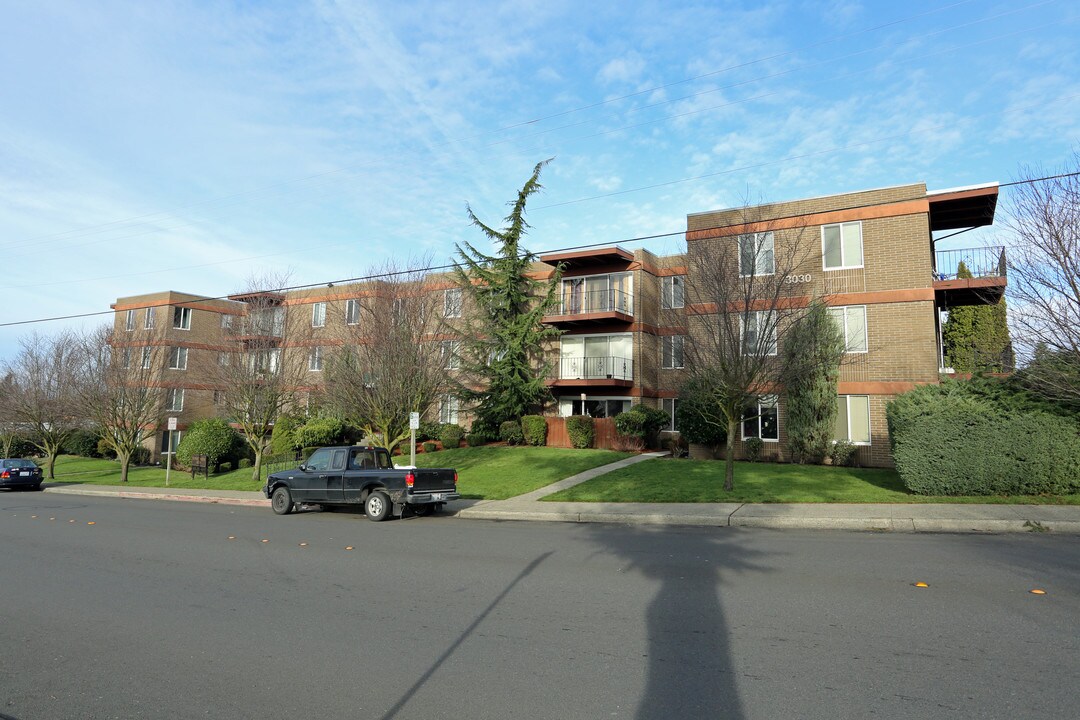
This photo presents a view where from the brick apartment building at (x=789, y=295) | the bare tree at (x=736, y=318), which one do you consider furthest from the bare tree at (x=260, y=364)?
the bare tree at (x=736, y=318)

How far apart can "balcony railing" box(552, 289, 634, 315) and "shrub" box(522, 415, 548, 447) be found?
17.2 ft

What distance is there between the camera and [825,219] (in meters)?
23.3

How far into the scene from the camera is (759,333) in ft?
53.0

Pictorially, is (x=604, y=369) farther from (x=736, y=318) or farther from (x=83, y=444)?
(x=83, y=444)

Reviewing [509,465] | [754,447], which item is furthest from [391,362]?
[754,447]

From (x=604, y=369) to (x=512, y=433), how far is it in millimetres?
4906

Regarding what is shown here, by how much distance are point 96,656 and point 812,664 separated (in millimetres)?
5836

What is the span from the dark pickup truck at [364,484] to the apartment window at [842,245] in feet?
50.7

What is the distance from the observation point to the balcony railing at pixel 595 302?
97.9 ft

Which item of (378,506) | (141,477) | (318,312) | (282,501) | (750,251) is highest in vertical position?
(318,312)

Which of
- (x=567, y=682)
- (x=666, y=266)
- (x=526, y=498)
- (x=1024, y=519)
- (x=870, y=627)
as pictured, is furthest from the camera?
(x=666, y=266)

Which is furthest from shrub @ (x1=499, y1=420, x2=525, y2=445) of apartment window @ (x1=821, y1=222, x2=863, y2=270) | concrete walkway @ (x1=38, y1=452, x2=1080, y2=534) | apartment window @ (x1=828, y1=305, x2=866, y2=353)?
apartment window @ (x1=821, y1=222, x2=863, y2=270)

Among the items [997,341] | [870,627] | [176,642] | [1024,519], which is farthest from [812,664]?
[997,341]

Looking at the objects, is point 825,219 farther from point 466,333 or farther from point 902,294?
point 466,333
